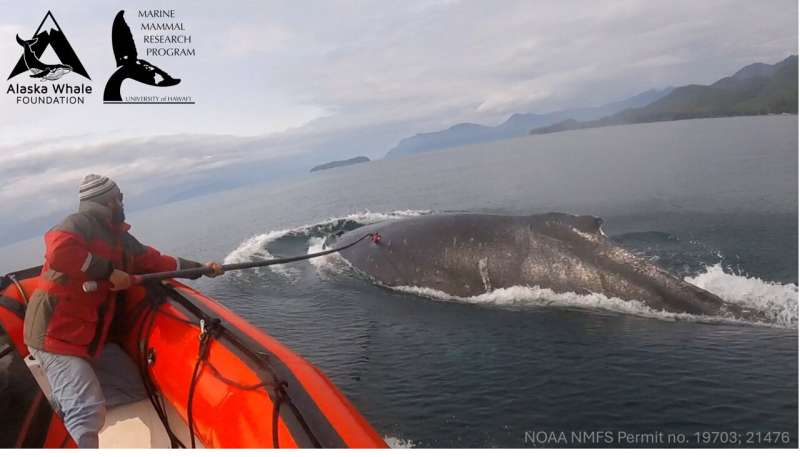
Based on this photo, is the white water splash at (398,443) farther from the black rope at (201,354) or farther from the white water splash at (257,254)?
the white water splash at (257,254)

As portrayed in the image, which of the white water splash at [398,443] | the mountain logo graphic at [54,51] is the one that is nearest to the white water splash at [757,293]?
the white water splash at [398,443]

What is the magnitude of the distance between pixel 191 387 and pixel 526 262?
6.57 m

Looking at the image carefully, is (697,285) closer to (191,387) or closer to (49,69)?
(191,387)

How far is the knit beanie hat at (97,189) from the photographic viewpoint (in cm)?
510

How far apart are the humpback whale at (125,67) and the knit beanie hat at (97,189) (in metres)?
3.37

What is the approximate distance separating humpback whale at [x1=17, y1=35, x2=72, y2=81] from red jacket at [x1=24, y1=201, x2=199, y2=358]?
3.93 metres

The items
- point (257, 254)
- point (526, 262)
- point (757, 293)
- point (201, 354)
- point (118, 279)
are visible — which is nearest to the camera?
point (118, 279)

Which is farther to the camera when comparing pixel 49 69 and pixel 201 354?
pixel 49 69

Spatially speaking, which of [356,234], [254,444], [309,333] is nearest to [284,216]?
[356,234]

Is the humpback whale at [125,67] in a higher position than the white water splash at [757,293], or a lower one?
higher

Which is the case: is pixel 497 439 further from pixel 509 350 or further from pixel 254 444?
pixel 254 444

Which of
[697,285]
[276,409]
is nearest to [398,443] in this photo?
[276,409]

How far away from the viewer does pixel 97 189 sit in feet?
16.9

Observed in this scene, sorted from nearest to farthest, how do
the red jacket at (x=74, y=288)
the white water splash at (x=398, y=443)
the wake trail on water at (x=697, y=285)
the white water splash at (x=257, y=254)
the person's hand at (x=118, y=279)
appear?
the red jacket at (x=74, y=288), the person's hand at (x=118, y=279), the white water splash at (x=398, y=443), the wake trail on water at (x=697, y=285), the white water splash at (x=257, y=254)
